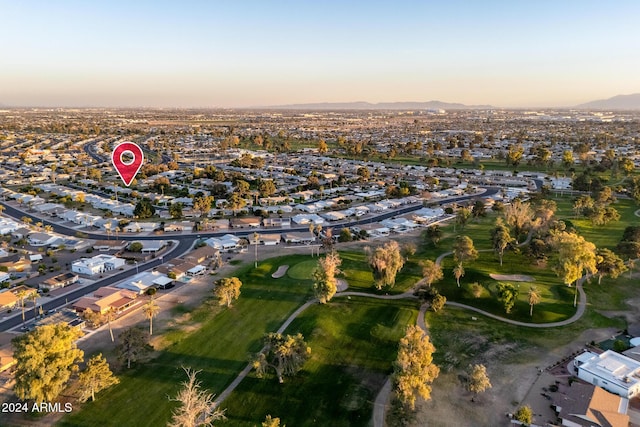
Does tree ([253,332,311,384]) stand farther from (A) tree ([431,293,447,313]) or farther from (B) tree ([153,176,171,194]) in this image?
(B) tree ([153,176,171,194])

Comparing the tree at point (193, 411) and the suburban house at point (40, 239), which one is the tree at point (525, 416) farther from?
the suburban house at point (40, 239)

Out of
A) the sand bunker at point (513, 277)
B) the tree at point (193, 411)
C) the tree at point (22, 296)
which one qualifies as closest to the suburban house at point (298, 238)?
the sand bunker at point (513, 277)

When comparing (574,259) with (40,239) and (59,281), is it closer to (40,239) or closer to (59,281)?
(59,281)

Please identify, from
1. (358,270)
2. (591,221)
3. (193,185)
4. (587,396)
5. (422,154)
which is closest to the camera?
(587,396)

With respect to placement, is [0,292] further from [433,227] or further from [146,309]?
[433,227]

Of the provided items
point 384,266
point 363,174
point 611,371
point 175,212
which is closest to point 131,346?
point 384,266

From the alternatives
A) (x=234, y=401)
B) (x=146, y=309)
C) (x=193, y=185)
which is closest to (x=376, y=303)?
(x=234, y=401)

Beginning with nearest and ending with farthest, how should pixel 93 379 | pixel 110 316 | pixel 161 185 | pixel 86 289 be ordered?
pixel 93 379
pixel 110 316
pixel 86 289
pixel 161 185

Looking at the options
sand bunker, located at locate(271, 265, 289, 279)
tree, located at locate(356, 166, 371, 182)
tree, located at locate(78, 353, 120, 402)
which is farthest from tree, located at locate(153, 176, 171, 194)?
tree, located at locate(78, 353, 120, 402)
